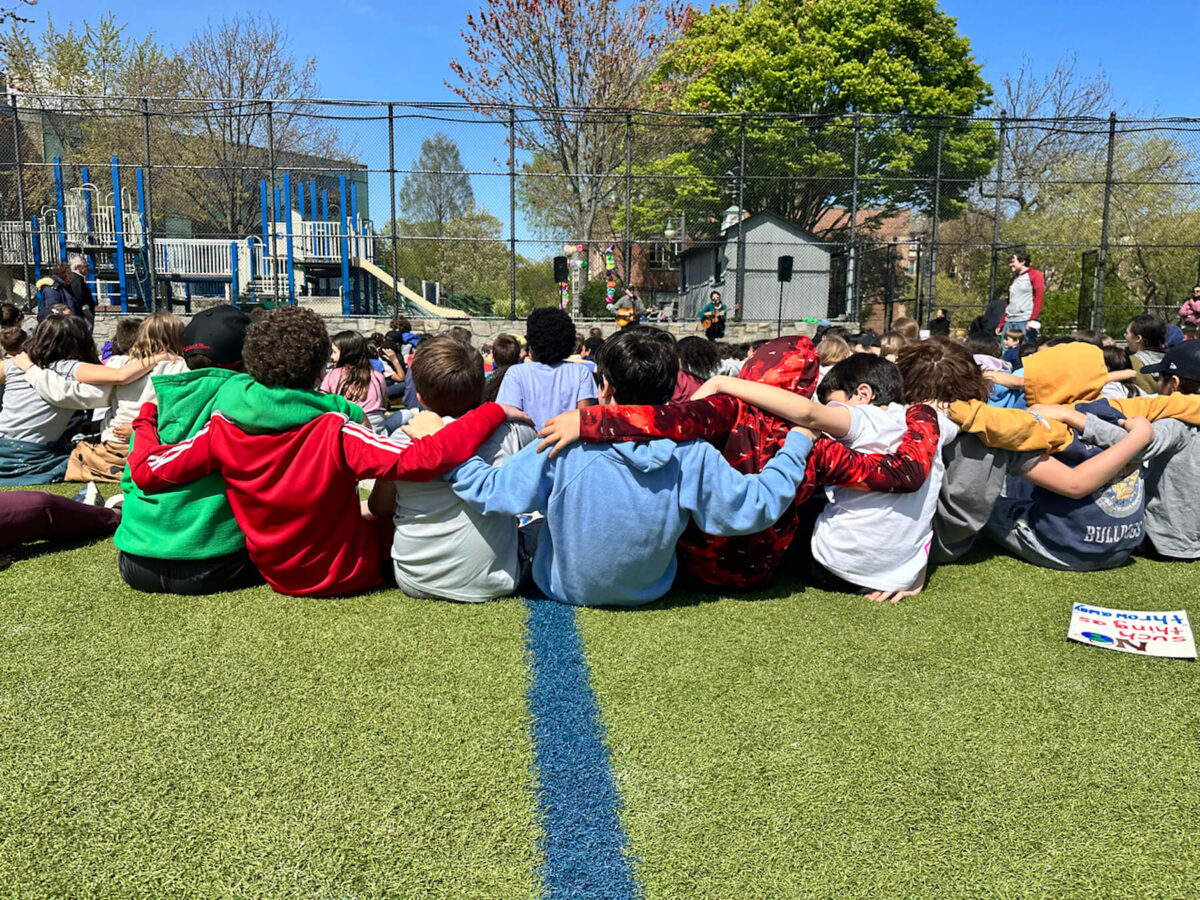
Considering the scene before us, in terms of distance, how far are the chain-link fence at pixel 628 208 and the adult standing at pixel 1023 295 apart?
229 inches

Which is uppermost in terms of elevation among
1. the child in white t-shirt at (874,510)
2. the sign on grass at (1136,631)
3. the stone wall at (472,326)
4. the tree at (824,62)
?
the tree at (824,62)

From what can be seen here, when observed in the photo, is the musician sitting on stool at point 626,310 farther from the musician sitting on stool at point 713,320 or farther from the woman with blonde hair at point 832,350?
the woman with blonde hair at point 832,350

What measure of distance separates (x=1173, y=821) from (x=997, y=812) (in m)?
0.46

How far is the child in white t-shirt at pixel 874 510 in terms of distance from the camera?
150 inches

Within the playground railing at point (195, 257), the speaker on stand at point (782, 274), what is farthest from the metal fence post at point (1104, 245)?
the playground railing at point (195, 257)

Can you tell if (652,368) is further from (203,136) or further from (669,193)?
(203,136)

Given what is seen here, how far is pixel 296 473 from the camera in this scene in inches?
141

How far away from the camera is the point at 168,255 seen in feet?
66.7

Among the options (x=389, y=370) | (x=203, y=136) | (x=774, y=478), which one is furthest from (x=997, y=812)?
(x=203, y=136)

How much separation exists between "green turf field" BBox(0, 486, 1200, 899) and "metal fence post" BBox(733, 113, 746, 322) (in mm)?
16490

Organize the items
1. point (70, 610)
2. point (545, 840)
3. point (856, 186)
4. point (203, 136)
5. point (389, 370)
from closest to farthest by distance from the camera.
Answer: point (545, 840) → point (70, 610) → point (389, 370) → point (856, 186) → point (203, 136)

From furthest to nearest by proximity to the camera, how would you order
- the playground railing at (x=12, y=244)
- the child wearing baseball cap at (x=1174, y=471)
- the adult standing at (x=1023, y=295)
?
1. the playground railing at (x=12, y=244)
2. the adult standing at (x=1023, y=295)
3. the child wearing baseball cap at (x=1174, y=471)

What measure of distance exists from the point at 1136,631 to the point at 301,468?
139 inches

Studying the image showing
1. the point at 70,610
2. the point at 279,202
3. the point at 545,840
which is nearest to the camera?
the point at 545,840
